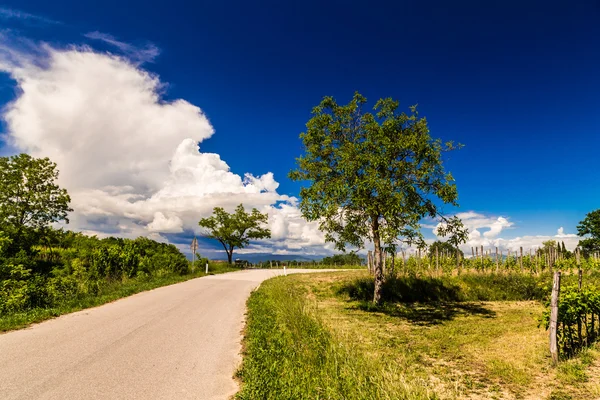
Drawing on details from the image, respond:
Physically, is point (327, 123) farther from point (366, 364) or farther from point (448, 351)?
point (366, 364)

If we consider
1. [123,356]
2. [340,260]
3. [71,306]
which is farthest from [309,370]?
[340,260]

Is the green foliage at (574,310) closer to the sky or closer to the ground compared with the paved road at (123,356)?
closer to the sky

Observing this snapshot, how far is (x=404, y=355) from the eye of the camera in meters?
9.73

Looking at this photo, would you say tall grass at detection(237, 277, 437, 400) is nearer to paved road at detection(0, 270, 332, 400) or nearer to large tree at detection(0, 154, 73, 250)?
paved road at detection(0, 270, 332, 400)

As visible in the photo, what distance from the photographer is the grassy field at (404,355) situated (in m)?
5.76

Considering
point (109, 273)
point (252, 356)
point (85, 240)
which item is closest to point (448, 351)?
point (252, 356)

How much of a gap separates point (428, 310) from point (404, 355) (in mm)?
8977

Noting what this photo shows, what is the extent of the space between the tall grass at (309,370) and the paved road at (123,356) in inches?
20.8

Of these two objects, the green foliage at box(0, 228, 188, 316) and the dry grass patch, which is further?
the green foliage at box(0, 228, 188, 316)

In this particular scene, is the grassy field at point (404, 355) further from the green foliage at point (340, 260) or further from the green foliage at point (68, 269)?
the green foliage at point (340, 260)

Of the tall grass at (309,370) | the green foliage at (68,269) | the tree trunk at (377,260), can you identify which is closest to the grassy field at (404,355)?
the tall grass at (309,370)

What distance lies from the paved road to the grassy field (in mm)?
810

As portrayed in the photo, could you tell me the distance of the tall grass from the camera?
5.20 metres

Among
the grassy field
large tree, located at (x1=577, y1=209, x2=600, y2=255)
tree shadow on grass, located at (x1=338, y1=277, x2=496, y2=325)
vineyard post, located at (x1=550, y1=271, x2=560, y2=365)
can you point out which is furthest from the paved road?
large tree, located at (x1=577, y1=209, x2=600, y2=255)
